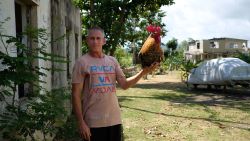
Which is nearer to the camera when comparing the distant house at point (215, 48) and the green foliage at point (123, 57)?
the green foliage at point (123, 57)

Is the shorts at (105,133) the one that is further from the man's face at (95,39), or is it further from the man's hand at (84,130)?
the man's face at (95,39)

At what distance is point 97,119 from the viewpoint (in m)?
3.56

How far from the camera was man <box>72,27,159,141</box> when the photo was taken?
11.4 ft

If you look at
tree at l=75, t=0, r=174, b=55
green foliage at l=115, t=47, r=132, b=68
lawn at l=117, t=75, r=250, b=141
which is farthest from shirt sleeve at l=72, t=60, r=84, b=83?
green foliage at l=115, t=47, r=132, b=68

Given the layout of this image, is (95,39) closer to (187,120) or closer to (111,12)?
(187,120)

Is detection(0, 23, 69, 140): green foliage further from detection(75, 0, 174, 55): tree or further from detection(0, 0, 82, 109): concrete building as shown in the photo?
detection(75, 0, 174, 55): tree

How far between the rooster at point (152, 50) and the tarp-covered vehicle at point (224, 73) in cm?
1386

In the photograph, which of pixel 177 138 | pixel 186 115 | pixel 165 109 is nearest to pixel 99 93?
pixel 177 138

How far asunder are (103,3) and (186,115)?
1008 cm

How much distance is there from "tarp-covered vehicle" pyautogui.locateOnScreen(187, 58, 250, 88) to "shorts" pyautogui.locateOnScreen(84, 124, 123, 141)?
45.4 ft

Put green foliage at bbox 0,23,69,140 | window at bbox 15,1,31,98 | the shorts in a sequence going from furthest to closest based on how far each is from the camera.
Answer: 1. window at bbox 15,1,31,98
2. the shorts
3. green foliage at bbox 0,23,69,140

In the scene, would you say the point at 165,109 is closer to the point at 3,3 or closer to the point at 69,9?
the point at 69,9

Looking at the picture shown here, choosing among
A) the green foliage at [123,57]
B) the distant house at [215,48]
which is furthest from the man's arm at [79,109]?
the distant house at [215,48]

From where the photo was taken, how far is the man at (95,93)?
3.48 meters
